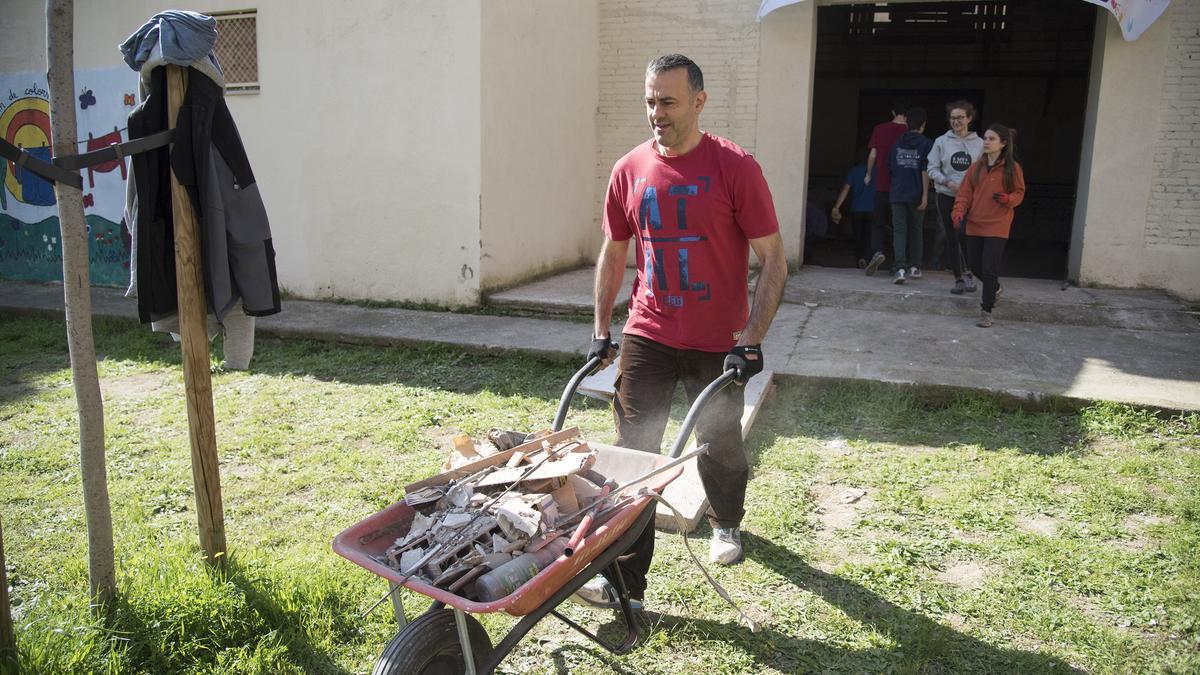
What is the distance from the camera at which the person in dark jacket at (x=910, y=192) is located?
9.14 m

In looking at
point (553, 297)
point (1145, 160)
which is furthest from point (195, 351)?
point (1145, 160)

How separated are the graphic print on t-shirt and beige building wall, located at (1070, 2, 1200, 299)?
7.30 meters

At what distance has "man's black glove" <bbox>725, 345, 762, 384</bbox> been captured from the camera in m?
3.16

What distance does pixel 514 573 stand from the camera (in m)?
2.39

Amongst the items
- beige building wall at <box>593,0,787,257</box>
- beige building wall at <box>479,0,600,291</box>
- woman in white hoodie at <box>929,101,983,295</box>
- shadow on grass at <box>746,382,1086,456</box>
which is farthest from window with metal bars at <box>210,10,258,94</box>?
woman in white hoodie at <box>929,101,983,295</box>

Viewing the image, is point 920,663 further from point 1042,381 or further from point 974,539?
point 1042,381

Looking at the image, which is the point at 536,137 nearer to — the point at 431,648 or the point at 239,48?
the point at 239,48

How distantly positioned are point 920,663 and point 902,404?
293 centimetres

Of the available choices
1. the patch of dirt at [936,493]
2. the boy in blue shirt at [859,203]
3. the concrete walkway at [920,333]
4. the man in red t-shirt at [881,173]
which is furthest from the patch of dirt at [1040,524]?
the boy in blue shirt at [859,203]

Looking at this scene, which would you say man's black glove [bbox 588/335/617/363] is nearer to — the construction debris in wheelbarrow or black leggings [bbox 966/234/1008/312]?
the construction debris in wheelbarrow

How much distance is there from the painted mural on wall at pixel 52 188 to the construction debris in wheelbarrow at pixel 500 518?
909 centimetres

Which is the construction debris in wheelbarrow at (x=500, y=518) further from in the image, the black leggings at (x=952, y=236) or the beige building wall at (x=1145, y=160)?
the beige building wall at (x=1145, y=160)

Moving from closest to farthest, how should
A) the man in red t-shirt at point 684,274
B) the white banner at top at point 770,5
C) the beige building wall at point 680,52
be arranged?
1. the man in red t-shirt at point 684,274
2. the white banner at top at point 770,5
3. the beige building wall at point 680,52

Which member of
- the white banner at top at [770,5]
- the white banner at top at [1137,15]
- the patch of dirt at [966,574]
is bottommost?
the patch of dirt at [966,574]
